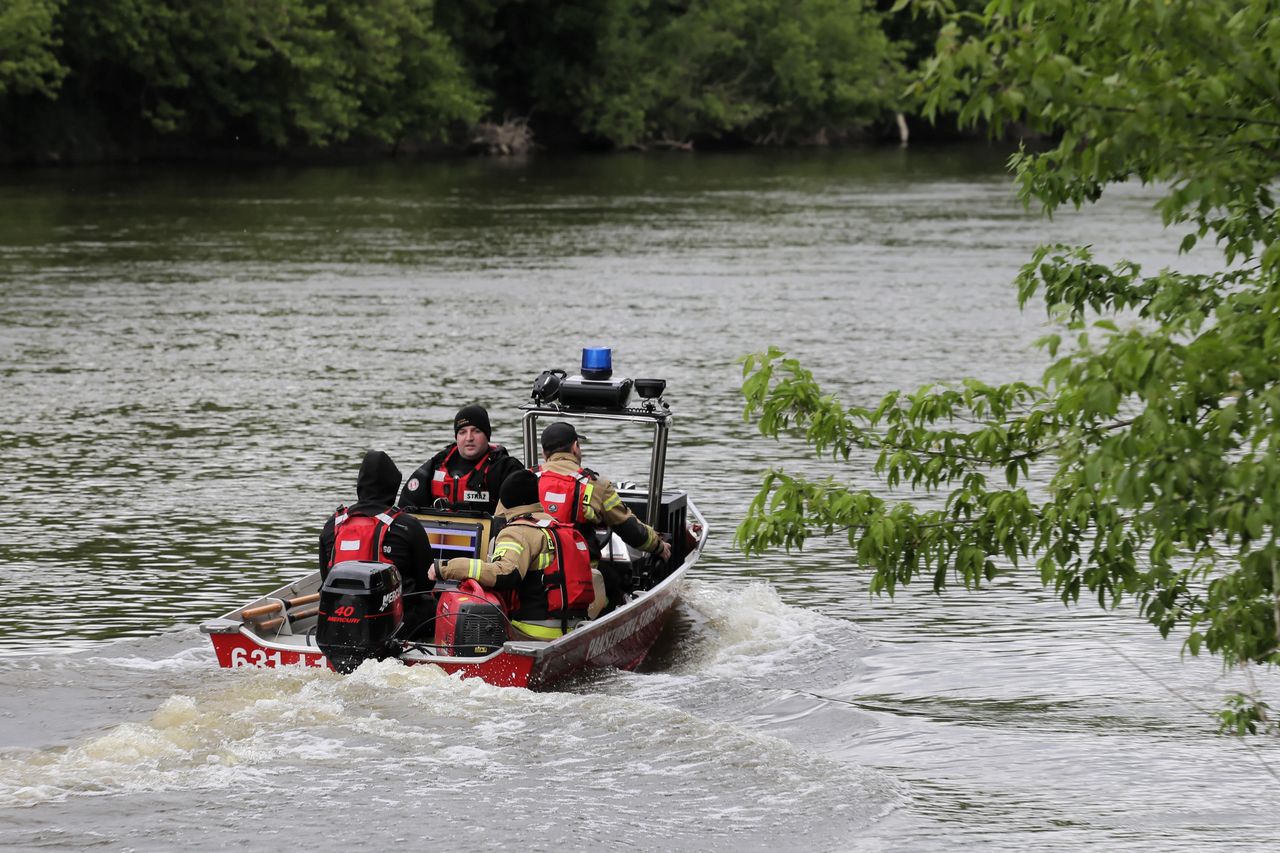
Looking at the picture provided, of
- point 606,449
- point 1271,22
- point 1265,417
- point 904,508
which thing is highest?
point 1271,22

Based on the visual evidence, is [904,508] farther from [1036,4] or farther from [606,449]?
[606,449]

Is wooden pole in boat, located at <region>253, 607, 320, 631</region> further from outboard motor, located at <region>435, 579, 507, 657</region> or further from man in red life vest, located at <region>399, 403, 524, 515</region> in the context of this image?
man in red life vest, located at <region>399, 403, 524, 515</region>

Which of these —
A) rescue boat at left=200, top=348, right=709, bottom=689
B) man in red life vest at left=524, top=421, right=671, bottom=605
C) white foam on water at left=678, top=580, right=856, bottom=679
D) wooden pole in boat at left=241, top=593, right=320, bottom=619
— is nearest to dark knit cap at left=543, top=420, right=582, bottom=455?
man in red life vest at left=524, top=421, right=671, bottom=605

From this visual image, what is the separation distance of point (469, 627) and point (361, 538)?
790mm

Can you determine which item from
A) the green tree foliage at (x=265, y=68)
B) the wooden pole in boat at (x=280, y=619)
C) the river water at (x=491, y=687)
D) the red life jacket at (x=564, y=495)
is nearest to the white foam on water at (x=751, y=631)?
the river water at (x=491, y=687)

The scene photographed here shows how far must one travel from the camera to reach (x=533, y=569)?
10836 millimetres

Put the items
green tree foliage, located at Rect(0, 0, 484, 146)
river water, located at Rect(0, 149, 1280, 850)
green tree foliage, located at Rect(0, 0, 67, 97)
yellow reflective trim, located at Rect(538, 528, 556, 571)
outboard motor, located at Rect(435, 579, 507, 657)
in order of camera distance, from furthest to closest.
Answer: green tree foliage, located at Rect(0, 0, 484, 146) < green tree foliage, located at Rect(0, 0, 67, 97) < yellow reflective trim, located at Rect(538, 528, 556, 571) < outboard motor, located at Rect(435, 579, 507, 657) < river water, located at Rect(0, 149, 1280, 850)

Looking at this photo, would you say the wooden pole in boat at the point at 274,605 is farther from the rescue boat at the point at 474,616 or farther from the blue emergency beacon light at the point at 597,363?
the blue emergency beacon light at the point at 597,363

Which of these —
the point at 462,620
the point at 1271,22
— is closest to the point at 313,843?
the point at 462,620

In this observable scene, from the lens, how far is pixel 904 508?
7.27 metres

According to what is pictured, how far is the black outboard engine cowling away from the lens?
9977 mm

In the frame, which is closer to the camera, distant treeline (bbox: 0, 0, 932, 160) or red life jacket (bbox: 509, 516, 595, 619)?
red life jacket (bbox: 509, 516, 595, 619)

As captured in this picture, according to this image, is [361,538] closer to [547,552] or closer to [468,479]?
[547,552]

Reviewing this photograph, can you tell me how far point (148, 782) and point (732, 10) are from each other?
72.9 m
